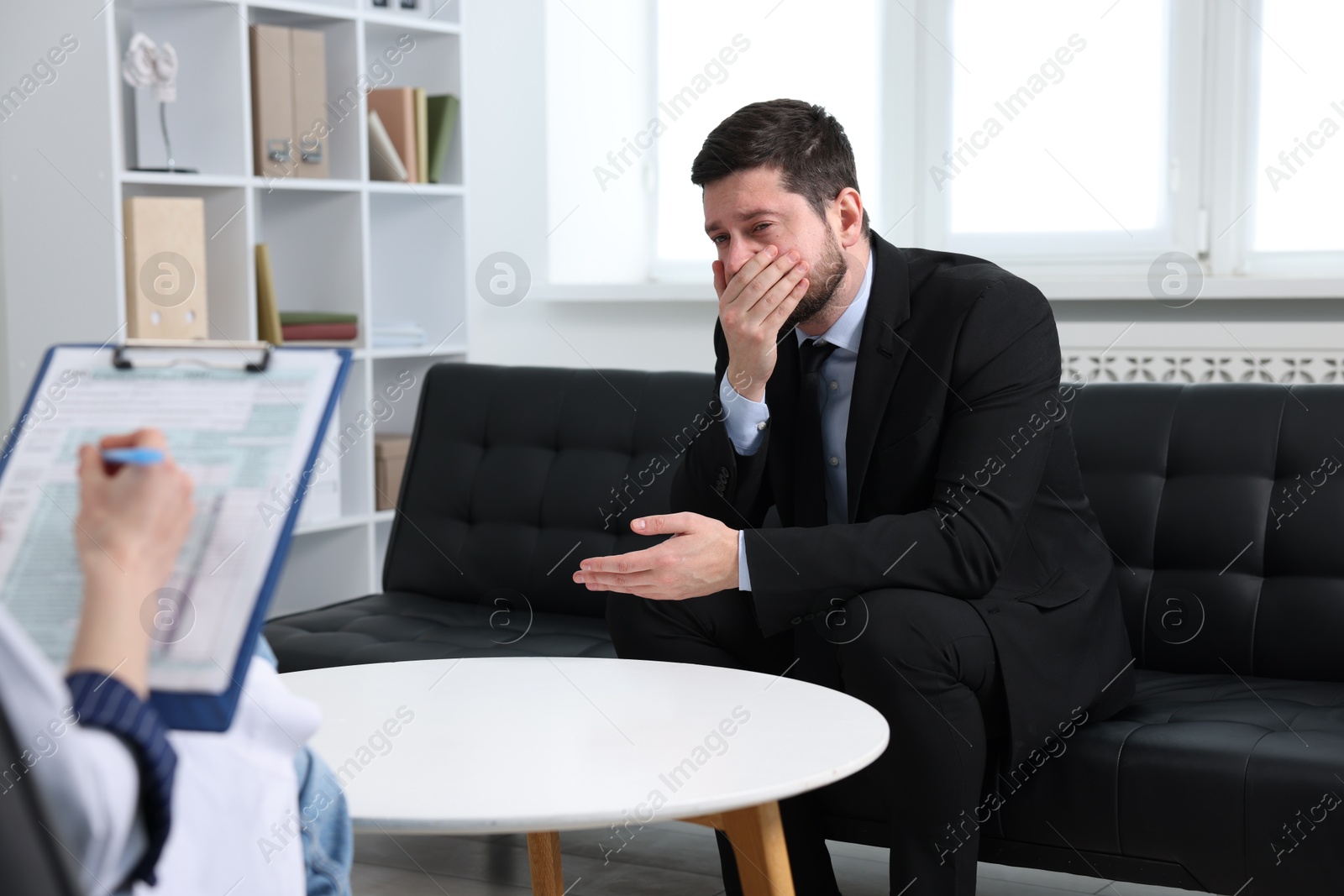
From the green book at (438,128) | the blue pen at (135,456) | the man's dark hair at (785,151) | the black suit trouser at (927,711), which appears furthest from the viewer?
the green book at (438,128)

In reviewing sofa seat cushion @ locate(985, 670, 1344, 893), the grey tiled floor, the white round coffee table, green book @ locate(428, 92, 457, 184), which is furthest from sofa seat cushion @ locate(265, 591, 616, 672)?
green book @ locate(428, 92, 457, 184)

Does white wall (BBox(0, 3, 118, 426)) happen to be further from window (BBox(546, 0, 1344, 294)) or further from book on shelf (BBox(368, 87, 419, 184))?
window (BBox(546, 0, 1344, 294))

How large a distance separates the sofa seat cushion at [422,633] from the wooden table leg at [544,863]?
0.46 meters

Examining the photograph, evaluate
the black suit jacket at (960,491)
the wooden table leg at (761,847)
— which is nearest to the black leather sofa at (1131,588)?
the black suit jacket at (960,491)

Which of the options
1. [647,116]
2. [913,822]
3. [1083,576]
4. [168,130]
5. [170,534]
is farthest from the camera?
[647,116]

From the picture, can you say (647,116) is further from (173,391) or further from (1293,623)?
(173,391)

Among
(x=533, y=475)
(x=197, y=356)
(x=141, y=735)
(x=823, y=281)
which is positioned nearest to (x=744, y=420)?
(x=823, y=281)

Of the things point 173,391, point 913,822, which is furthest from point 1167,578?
point 173,391

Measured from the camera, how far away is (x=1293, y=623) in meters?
1.91

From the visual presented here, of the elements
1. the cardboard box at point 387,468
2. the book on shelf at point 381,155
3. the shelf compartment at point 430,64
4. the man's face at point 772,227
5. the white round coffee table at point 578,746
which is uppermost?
the shelf compartment at point 430,64

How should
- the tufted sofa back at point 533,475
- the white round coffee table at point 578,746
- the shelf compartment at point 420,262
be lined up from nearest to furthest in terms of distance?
the white round coffee table at point 578,746 < the tufted sofa back at point 533,475 < the shelf compartment at point 420,262

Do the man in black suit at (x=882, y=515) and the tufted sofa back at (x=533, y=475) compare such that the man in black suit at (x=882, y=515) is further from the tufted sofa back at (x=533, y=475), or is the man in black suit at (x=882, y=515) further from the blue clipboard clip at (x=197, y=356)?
the blue clipboard clip at (x=197, y=356)

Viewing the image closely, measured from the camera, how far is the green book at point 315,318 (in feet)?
10.7

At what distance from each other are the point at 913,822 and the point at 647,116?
2719mm
